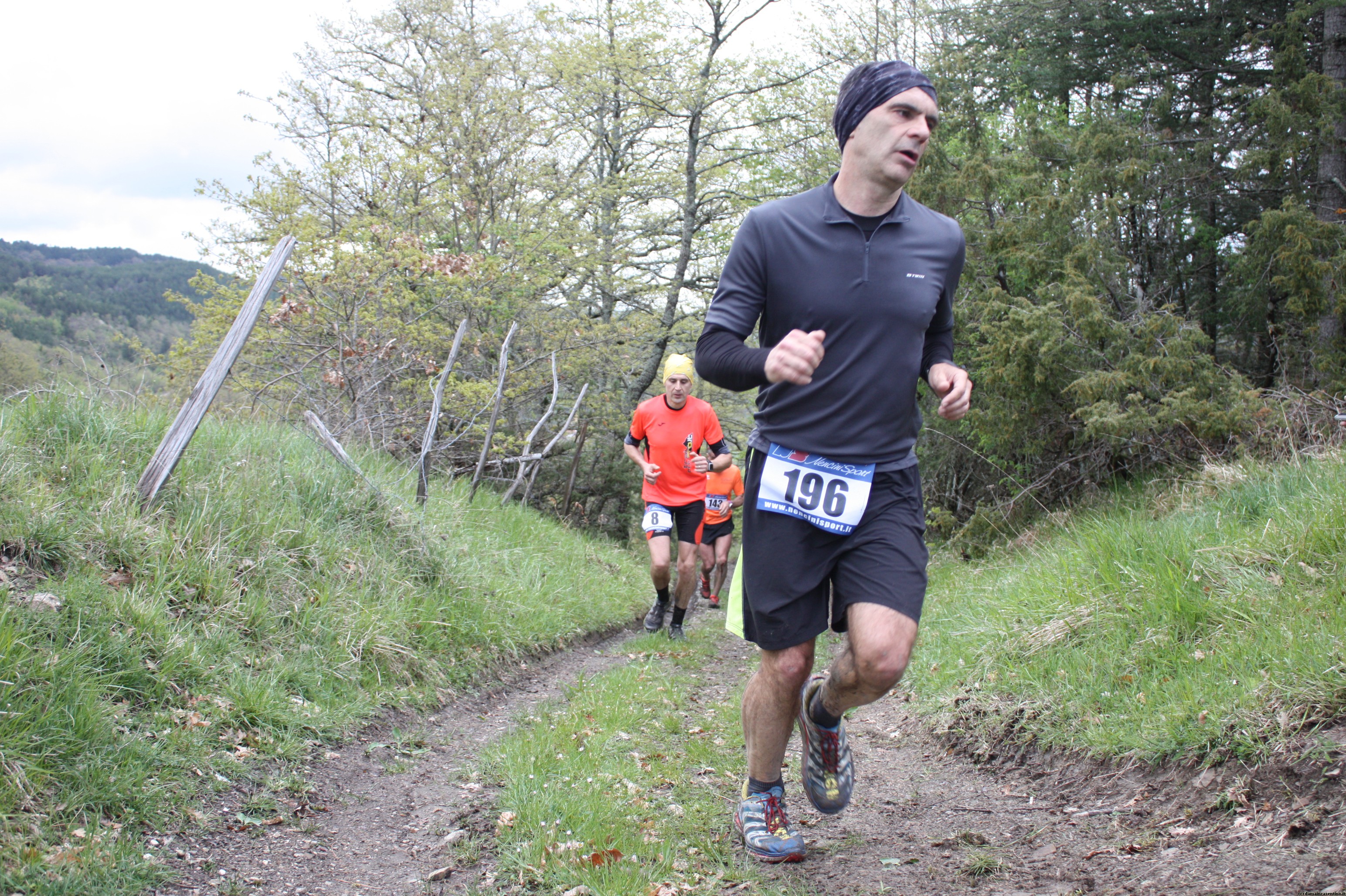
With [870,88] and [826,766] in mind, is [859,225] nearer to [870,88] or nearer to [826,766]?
[870,88]

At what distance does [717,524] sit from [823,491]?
25.2 feet

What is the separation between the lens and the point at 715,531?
34.8 feet

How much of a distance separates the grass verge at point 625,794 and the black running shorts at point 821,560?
2.70ft

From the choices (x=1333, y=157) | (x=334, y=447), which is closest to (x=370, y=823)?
(x=334, y=447)

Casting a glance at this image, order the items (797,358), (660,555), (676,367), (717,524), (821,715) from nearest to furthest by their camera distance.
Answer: (797,358) < (821,715) < (660,555) < (676,367) < (717,524)

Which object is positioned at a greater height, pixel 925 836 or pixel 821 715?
pixel 821 715

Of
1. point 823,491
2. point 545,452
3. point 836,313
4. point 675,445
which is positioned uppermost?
point 836,313

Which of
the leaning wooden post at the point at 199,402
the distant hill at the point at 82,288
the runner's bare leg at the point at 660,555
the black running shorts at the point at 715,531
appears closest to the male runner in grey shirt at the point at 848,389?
the leaning wooden post at the point at 199,402

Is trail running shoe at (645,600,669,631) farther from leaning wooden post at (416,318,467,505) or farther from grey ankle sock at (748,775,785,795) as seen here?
grey ankle sock at (748,775,785,795)

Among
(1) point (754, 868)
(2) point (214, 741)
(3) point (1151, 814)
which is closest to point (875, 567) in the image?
(1) point (754, 868)

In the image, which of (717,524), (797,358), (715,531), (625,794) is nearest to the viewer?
(797,358)

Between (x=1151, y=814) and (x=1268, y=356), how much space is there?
7.83m

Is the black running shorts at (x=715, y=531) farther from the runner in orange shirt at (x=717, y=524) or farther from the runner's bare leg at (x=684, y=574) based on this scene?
the runner's bare leg at (x=684, y=574)

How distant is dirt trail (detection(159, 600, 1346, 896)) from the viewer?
2.65 m
